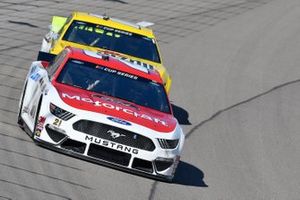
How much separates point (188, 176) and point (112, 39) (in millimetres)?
4291

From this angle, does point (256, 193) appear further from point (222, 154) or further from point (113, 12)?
point (113, 12)

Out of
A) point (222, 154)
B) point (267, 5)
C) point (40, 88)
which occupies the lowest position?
point (267, 5)

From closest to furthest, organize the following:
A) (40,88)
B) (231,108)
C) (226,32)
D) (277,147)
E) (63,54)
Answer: (40,88) → (63,54) → (277,147) → (231,108) → (226,32)

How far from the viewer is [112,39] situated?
1628 centimetres

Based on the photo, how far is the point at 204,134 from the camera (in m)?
15.6

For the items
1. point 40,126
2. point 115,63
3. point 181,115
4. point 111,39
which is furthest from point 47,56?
point 40,126

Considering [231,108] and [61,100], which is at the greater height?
[61,100]

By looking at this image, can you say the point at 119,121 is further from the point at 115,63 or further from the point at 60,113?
the point at 115,63

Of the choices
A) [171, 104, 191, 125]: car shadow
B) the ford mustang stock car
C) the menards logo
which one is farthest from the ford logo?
[171, 104, 191, 125]: car shadow

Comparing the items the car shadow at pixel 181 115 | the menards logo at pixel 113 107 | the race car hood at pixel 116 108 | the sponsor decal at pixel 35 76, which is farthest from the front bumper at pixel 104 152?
the car shadow at pixel 181 115

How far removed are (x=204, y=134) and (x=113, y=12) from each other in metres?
12.3

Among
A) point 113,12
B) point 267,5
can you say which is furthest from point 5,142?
point 267,5

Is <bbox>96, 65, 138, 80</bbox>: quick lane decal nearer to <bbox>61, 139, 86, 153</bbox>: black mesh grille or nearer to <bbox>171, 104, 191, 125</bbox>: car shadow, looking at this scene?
<bbox>61, 139, 86, 153</bbox>: black mesh grille

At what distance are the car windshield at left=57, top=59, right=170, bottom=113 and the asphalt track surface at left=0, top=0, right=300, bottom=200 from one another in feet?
3.28
